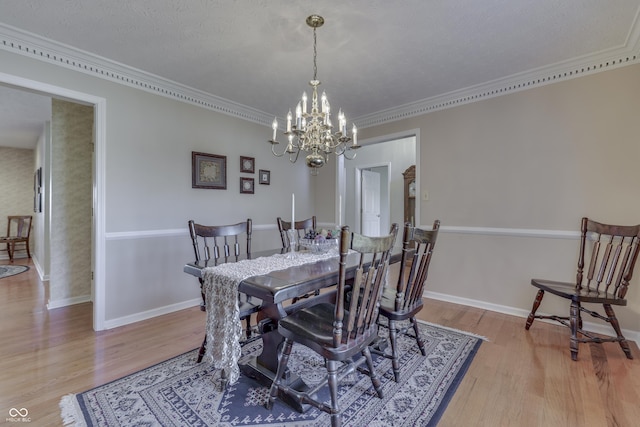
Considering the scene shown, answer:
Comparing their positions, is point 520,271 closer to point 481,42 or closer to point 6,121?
point 481,42

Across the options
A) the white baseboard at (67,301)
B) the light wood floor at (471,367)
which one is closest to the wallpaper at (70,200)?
the white baseboard at (67,301)

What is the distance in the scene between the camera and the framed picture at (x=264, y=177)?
3893mm

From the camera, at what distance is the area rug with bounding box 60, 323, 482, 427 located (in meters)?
1.49

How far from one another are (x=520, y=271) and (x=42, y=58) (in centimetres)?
454

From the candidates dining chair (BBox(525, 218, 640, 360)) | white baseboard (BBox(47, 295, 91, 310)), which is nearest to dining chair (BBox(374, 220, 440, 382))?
dining chair (BBox(525, 218, 640, 360))

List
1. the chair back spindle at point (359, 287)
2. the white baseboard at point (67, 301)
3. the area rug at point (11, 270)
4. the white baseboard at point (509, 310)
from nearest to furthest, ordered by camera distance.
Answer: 1. the chair back spindle at point (359, 287)
2. the white baseboard at point (509, 310)
3. the white baseboard at point (67, 301)
4. the area rug at point (11, 270)

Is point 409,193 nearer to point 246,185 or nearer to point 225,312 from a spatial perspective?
point 246,185

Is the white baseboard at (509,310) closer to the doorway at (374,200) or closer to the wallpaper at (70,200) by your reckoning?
the doorway at (374,200)

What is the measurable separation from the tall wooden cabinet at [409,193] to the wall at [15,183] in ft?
25.6

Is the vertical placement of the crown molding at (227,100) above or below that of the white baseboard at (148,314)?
above

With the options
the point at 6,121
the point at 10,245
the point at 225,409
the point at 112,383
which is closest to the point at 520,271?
the point at 225,409

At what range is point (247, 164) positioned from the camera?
3711mm

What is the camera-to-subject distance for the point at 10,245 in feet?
18.7

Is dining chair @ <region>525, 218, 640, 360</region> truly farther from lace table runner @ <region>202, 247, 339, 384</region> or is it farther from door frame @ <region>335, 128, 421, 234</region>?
lace table runner @ <region>202, 247, 339, 384</region>
